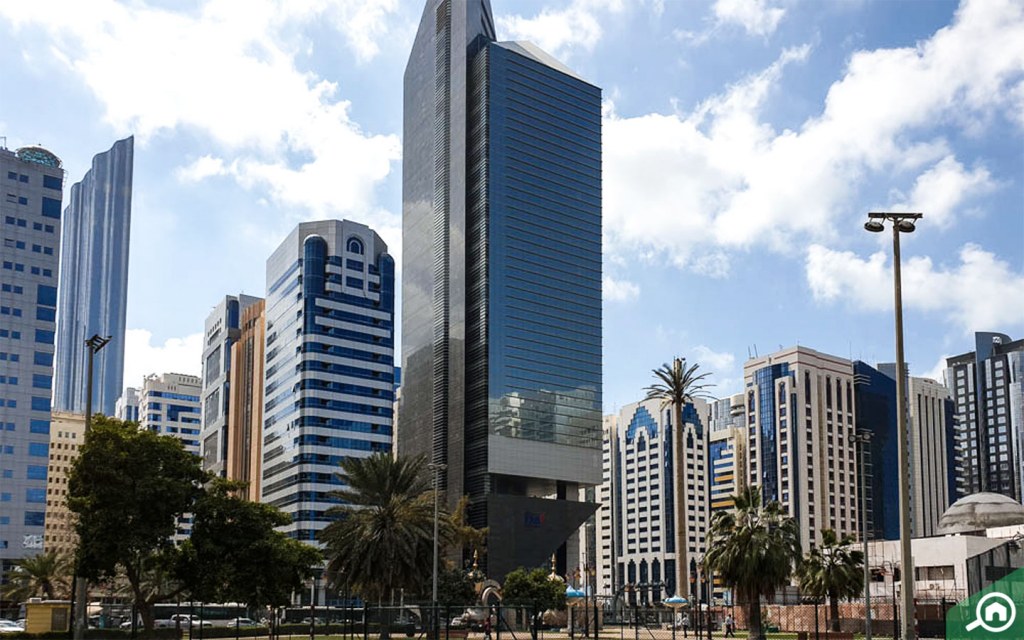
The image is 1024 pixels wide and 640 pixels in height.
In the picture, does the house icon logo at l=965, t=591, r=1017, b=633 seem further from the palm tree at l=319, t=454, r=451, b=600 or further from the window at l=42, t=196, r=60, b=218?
the window at l=42, t=196, r=60, b=218

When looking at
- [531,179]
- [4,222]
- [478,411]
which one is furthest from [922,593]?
[4,222]

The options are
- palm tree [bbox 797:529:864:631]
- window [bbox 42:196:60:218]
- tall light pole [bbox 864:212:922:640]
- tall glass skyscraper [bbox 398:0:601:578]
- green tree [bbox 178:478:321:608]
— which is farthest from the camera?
window [bbox 42:196:60:218]

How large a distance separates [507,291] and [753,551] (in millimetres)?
103868

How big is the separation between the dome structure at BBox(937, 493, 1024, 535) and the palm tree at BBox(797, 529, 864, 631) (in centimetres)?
3249

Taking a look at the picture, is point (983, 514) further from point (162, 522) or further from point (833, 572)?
point (162, 522)

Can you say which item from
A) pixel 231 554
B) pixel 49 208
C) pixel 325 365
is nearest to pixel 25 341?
pixel 49 208

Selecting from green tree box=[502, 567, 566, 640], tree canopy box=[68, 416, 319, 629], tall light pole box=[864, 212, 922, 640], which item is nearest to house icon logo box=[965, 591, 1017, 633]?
tall light pole box=[864, 212, 922, 640]

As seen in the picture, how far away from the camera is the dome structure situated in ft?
323

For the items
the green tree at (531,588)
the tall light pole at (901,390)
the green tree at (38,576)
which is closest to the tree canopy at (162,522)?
the tall light pole at (901,390)

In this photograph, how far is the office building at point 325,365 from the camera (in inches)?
6560

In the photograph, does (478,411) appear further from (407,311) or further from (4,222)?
(4,222)

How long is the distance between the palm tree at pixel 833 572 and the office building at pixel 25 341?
111214 millimetres

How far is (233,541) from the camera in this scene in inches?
2303

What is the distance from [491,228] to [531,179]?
35.9 feet
